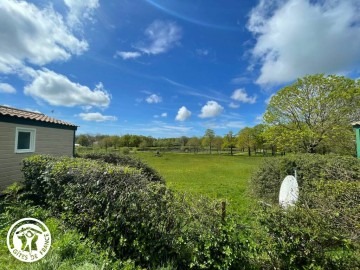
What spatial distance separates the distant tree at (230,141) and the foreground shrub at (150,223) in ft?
155

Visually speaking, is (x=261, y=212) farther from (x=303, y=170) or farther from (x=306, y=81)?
(x=306, y=81)

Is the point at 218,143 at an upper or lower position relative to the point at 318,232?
upper

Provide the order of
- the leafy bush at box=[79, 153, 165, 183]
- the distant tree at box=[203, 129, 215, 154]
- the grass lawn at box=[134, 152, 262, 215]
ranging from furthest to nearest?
the distant tree at box=[203, 129, 215, 154] → the leafy bush at box=[79, 153, 165, 183] → the grass lawn at box=[134, 152, 262, 215]

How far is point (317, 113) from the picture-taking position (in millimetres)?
14391

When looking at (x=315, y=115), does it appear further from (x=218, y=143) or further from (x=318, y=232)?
(x=218, y=143)

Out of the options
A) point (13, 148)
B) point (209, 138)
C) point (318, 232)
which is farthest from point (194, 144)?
point (318, 232)

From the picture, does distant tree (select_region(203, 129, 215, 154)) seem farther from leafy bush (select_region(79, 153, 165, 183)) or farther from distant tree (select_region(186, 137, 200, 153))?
leafy bush (select_region(79, 153, 165, 183))

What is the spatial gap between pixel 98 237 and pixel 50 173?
2.28 meters

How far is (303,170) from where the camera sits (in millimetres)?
6438

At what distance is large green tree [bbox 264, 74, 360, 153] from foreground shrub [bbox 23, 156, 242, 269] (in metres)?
14.1

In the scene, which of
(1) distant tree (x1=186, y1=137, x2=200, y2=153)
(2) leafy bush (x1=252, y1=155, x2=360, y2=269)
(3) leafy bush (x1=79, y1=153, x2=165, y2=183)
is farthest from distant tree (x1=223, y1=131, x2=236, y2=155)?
(2) leafy bush (x1=252, y1=155, x2=360, y2=269)

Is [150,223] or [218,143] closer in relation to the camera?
[150,223]

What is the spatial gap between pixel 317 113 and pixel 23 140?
17.9 meters

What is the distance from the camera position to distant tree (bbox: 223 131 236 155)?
49.0m
